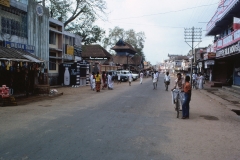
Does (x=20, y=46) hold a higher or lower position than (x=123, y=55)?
lower

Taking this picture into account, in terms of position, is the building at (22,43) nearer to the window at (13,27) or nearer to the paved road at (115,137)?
the window at (13,27)

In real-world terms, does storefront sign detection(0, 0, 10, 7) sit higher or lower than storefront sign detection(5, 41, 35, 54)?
higher

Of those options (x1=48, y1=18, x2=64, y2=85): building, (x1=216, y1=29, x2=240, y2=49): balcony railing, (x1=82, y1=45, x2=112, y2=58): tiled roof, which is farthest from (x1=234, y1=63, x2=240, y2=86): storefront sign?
(x1=82, y1=45, x2=112, y2=58): tiled roof

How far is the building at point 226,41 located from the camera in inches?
621

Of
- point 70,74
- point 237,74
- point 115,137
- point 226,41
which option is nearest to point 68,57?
point 70,74

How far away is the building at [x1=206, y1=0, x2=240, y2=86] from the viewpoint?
15762 millimetres

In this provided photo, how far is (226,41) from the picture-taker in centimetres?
1805

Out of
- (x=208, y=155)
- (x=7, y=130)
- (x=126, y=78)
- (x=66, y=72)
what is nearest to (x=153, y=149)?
(x=208, y=155)

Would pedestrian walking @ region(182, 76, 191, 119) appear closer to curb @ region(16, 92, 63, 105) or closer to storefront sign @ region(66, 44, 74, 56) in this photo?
curb @ region(16, 92, 63, 105)

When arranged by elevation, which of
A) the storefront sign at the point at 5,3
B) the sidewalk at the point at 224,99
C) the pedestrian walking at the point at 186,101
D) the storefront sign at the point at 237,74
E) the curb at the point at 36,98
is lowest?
the sidewalk at the point at 224,99

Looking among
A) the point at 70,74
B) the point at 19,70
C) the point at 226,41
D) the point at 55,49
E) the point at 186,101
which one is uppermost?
the point at 226,41

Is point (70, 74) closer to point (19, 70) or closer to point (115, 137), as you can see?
point (19, 70)

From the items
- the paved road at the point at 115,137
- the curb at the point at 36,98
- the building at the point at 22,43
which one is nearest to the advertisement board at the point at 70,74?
the building at the point at 22,43

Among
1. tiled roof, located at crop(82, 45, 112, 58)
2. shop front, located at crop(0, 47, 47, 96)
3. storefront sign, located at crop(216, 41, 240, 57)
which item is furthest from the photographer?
tiled roof, located at crop(82, 45, 112, 58)
